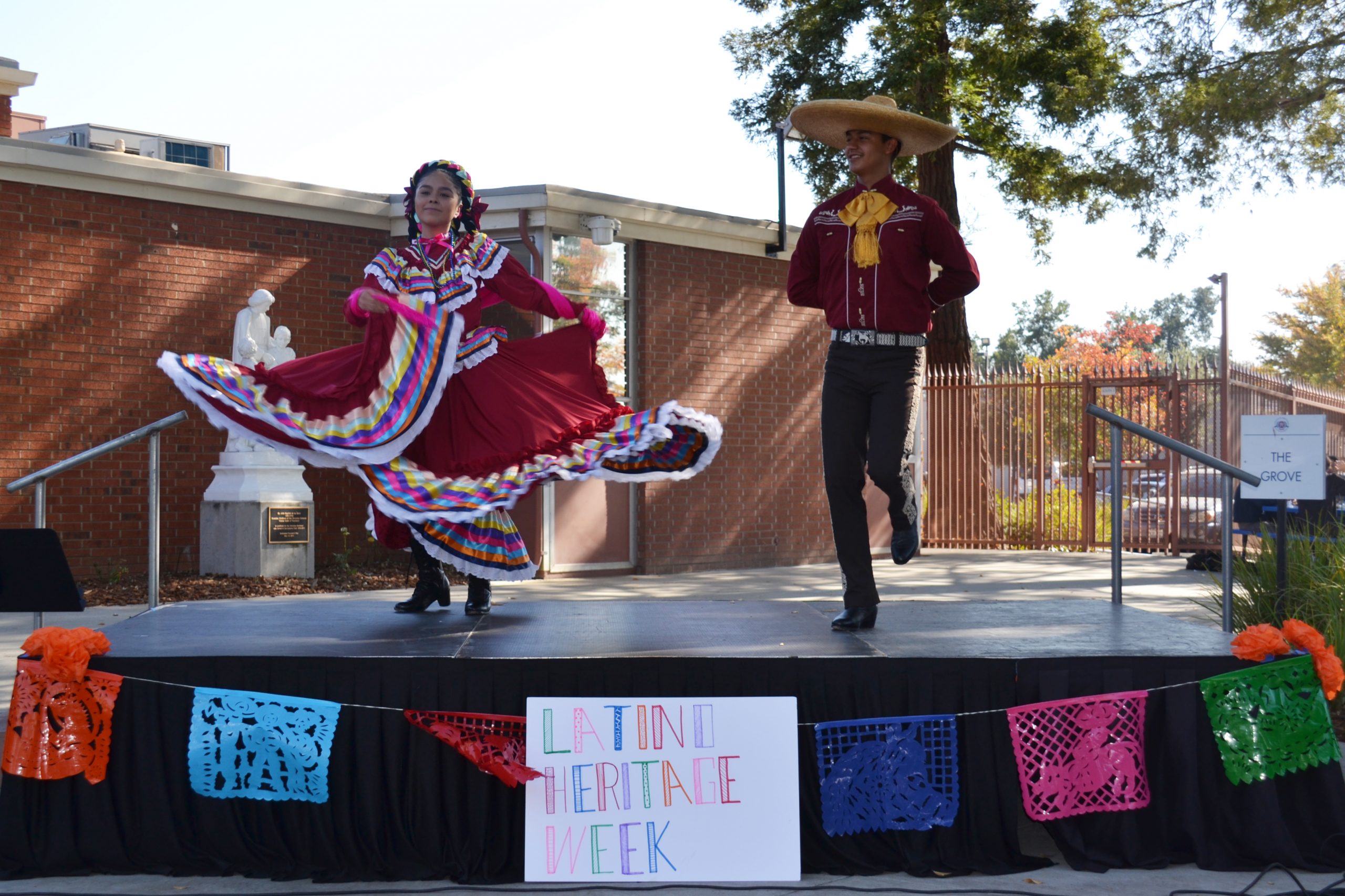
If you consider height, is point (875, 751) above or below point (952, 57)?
below

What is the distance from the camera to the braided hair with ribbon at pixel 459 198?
196 inches

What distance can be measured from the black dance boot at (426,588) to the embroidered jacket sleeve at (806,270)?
1807 mm

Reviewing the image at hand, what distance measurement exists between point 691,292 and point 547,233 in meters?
1.92

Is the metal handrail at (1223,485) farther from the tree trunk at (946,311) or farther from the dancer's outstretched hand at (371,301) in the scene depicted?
the tree trunk at (946,311)

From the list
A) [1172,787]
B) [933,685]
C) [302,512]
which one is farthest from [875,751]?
[302,512]

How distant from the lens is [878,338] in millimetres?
4469

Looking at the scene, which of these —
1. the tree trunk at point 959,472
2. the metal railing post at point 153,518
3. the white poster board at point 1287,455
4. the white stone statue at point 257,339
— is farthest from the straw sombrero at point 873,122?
the tree trunk at point 959,472

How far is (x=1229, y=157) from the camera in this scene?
45.3 ft


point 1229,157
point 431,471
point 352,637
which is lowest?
point 352,637

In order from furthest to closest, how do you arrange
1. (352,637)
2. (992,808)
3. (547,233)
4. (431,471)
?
(547,233)
(431,471)
(352,637)
(992,808)

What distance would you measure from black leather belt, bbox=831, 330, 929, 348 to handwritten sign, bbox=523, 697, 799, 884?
143 cm

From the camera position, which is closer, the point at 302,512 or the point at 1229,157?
the point at 302,512

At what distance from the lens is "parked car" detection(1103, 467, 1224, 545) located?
556 inches

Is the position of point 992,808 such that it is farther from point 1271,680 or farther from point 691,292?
point 691,292
